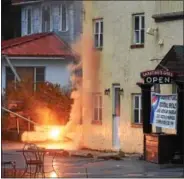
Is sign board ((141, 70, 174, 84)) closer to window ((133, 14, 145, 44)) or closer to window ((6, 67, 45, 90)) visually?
window ((133, 14, 145, 44))

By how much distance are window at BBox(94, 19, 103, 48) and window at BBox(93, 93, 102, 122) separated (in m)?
1.79

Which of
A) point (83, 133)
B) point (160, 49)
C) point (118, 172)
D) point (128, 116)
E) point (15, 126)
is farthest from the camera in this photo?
point (15, 126)

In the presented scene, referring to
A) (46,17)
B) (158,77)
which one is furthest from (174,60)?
(46,17)

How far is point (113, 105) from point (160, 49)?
10.6ft

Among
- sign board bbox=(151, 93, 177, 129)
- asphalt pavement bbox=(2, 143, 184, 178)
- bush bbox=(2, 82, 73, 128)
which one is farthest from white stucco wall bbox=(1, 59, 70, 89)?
sign board bbox=(151, 93, 177, 129)

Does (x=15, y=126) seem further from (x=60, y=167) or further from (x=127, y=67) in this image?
(x=60, y=167)

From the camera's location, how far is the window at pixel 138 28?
2325cm

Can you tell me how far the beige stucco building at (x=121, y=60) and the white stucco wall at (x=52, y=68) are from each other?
4.88 m

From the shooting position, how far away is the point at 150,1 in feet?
74.7

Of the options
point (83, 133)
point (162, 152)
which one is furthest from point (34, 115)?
point (162, 152)

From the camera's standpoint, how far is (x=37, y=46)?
3322 centimetres

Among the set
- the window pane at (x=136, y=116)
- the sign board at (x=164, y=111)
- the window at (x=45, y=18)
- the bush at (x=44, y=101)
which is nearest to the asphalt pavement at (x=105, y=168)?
the sign board at (x=164, y=111)

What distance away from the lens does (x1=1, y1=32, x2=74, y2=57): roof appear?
3219cm

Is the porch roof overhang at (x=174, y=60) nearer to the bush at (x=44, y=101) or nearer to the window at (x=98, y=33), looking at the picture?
the window at (x=98, y=33)
